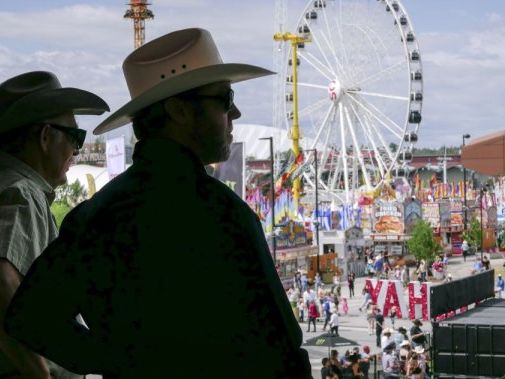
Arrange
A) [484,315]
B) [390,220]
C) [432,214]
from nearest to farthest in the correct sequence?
[484,315]
[390,220]
[432,214]

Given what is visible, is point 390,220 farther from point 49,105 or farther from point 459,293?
point 49,105

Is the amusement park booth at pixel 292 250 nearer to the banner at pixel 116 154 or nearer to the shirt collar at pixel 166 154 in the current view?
the banner at pixel 116 154

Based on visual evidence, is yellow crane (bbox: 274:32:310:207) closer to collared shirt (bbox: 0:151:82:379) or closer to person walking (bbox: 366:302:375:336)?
person walking (bbox: 366:302:375:336)

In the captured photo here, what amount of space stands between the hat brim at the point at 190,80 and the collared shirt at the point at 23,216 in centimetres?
40

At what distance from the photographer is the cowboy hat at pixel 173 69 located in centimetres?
166

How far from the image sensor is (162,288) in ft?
5.16

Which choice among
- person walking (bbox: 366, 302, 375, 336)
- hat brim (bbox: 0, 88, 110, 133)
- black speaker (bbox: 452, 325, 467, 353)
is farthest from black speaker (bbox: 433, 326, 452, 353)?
person walking (bbox: 366, 302, 375, 336)

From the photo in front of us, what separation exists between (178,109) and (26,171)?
667 millimetres

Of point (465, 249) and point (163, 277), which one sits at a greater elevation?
point (465, 249)

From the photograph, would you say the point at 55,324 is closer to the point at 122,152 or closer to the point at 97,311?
the point at 97,311

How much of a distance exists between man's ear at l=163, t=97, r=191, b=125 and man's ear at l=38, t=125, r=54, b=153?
0.63 m

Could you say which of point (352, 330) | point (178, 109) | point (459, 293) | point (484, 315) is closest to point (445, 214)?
point (352, 330)

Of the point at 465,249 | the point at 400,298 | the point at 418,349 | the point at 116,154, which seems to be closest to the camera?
the point at 418,349

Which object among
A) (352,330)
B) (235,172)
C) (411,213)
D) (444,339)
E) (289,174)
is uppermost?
(289,174)
